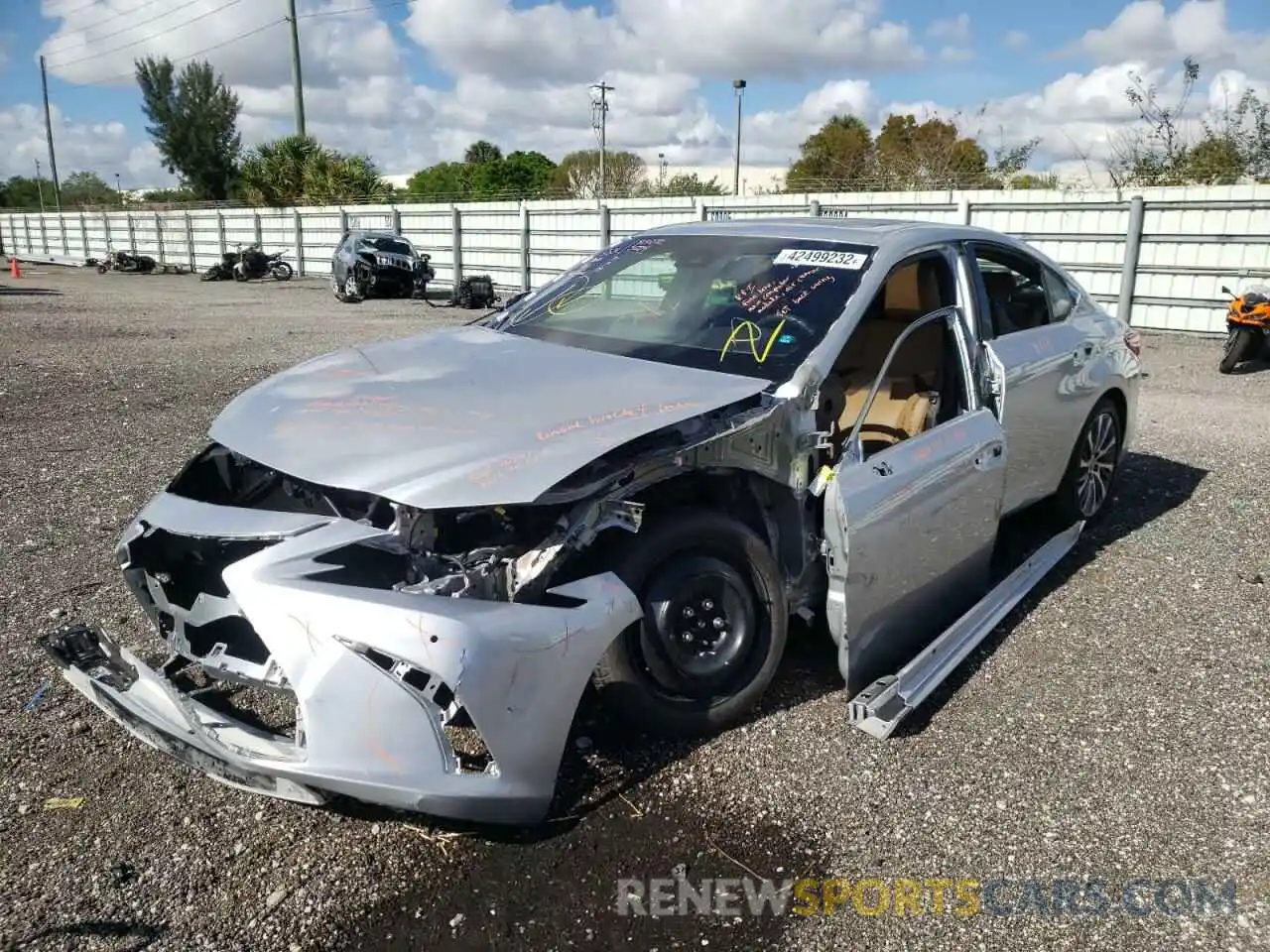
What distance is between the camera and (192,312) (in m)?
19.4

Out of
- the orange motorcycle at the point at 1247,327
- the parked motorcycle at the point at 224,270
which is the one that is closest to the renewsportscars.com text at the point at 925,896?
the orange motorcycle at the point at 1247,327

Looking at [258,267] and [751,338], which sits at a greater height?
[751,338]

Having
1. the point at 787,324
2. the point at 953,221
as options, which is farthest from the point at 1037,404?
the point at 953,221

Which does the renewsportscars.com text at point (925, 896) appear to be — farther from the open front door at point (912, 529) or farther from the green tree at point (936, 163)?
the green tree at point (936, 163)

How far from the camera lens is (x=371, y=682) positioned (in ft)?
7.77

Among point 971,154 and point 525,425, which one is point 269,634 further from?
point 971,154

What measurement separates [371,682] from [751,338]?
6.50 feet

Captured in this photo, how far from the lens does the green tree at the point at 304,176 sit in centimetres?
3734

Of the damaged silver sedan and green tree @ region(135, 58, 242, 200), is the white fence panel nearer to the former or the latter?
the damaged silver sedan

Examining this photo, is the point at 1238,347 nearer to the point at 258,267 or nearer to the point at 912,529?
the point at 912,529

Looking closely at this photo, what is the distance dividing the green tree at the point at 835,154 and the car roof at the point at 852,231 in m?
18.9

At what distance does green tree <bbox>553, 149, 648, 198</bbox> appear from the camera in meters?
26.8

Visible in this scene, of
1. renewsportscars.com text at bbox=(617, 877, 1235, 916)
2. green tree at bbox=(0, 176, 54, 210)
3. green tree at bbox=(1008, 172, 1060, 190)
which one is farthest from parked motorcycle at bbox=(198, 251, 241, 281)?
green tree at bbox=(0, 176, 54, 210)

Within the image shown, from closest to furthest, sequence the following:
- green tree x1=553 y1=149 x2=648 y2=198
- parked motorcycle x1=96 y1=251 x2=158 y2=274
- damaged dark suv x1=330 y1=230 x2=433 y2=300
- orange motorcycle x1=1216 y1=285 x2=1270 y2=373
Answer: orange motorcycle x1=1216 y1=285 x2=1270 y2=373 < damaged dark suv x1=330 y1=230 x2=433 y2=300 < green tree x1=553 y1=149 x2=648 y2=198 < parked motorcycle x1=96 y1=251 x2=158 y2=274
